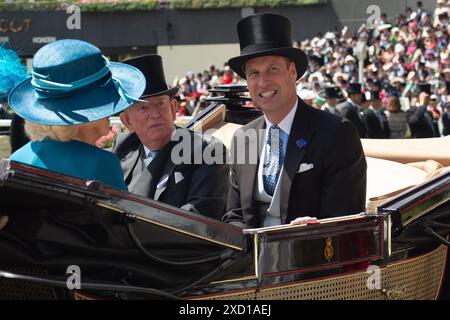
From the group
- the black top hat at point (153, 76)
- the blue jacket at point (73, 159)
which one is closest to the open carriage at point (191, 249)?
the blue jacket at point (73, 159)

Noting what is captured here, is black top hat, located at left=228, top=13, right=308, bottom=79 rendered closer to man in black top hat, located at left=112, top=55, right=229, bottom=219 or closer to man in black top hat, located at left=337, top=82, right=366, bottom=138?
man in black top hat, located at left=112, top=55, right=229, bottom=219

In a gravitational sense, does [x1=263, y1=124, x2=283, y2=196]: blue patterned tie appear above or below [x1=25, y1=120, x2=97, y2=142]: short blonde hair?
below

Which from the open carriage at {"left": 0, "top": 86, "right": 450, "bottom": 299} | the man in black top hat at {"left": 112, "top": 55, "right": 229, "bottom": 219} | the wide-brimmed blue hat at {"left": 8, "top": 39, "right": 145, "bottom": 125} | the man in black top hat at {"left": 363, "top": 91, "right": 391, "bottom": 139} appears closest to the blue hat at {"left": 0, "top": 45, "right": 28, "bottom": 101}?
the wide-brimmed blue hat at {"left": 8, "top": 39, "right": 145, "bottom": 125}

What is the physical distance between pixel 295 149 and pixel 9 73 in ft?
3.86

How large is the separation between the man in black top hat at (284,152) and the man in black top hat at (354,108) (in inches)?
367

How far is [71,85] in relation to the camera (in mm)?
2732

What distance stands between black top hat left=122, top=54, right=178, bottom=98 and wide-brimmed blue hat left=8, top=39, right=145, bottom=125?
2.90ft

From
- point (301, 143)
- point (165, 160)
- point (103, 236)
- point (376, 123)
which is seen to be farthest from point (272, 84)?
point (376, 123)

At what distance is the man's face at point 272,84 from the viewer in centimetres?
347

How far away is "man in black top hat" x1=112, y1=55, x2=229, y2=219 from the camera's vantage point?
11.4 feet

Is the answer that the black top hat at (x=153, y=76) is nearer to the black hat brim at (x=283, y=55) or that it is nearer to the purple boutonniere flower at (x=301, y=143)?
the black hat brim at (x=283, y=55)

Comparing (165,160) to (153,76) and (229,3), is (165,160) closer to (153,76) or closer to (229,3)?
(153,76)

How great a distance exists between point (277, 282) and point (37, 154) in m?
0.91
